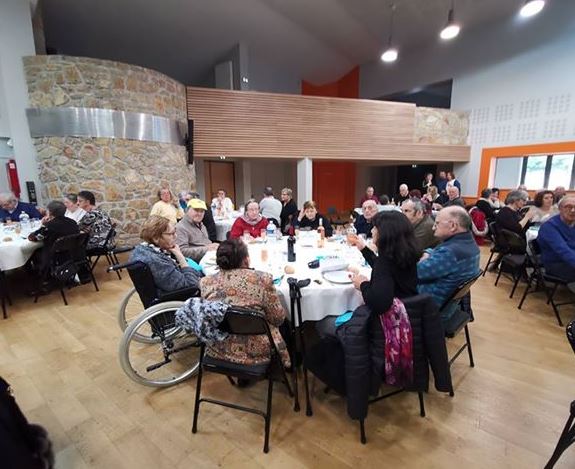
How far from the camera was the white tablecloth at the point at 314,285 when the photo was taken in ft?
6.30

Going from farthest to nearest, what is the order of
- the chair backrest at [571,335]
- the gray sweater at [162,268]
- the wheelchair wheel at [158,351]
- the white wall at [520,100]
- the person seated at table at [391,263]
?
1. the white wall at [520,100]
2. the gray sweater at [162,268]
3. the wheelchair wheel at [158,351]
4. the person seated at table at [391,263]
5. the chair backrest at [571,335]

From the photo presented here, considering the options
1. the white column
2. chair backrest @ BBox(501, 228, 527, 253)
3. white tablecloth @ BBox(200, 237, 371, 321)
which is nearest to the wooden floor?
white tablecloth @ BBox(200, 237, 371, 321)

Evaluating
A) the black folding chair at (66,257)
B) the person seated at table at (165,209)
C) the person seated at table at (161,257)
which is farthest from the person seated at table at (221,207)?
the person seated at table at (161,257)

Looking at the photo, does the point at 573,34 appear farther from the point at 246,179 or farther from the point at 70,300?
the point at 70,300

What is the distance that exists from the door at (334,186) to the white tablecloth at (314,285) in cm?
983

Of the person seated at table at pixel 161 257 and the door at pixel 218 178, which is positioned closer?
the person seated at table at pixel 161 257

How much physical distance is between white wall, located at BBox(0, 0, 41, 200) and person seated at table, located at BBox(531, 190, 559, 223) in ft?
26.5

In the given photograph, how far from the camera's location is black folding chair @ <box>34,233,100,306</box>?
11.1ft

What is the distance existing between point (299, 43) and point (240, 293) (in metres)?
10.1

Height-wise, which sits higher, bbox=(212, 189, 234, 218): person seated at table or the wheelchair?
bbox=(212, 189, 234, 218): person seated at table

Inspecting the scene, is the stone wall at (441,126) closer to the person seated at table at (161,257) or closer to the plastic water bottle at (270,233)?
the plastic water bottle at (270,233)

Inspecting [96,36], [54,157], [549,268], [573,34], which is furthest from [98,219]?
[573,34]

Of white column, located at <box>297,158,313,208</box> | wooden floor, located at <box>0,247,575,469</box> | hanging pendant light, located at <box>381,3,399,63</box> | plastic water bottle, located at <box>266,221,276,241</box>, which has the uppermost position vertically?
hanging pendant light, located at <box>381,3,399,63</box>

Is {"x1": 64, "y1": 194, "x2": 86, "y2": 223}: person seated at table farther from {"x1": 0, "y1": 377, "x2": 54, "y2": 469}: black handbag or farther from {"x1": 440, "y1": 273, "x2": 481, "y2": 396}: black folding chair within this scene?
{"x1": 440, "y1": 273, "x2": 481, "y2": 396}: black folding chair
